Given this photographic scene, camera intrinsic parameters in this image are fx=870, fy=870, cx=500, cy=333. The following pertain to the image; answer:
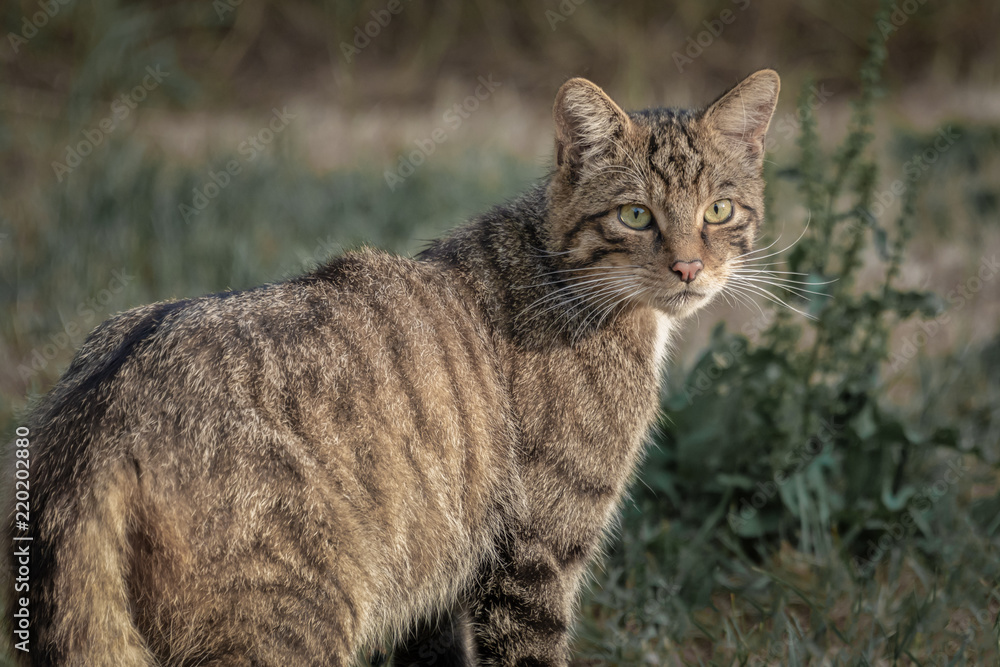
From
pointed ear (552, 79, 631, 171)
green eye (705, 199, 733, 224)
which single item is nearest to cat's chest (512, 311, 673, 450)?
green eye (705, 199, 733, 224)

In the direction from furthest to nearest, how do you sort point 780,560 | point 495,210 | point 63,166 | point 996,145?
point 996,145 < point 63,166 < point 780,560 < point 495,210

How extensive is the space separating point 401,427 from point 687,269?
2.99 feet

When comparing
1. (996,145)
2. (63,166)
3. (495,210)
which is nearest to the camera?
(495,210)

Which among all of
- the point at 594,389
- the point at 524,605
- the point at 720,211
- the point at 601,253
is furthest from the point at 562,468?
the point at 720,211

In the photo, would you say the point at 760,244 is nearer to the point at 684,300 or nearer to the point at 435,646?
the point at 684,300

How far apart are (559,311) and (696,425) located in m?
0.98

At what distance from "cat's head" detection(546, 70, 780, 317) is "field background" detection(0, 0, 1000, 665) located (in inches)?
14.4

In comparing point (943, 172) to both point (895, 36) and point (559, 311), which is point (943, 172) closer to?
point (895, 36)

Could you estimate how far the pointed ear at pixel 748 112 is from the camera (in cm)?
255

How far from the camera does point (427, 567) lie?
2.11m

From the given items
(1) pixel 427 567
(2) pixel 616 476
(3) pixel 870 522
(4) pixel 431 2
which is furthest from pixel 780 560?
(4) pixel 431 2

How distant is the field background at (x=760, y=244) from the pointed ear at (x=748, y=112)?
0.24m

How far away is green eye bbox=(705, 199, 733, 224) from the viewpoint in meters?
2.54

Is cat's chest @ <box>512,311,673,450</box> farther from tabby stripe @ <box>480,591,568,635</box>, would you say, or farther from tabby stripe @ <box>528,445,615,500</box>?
tabby stripe @ <box>480,591,568,635</box>
